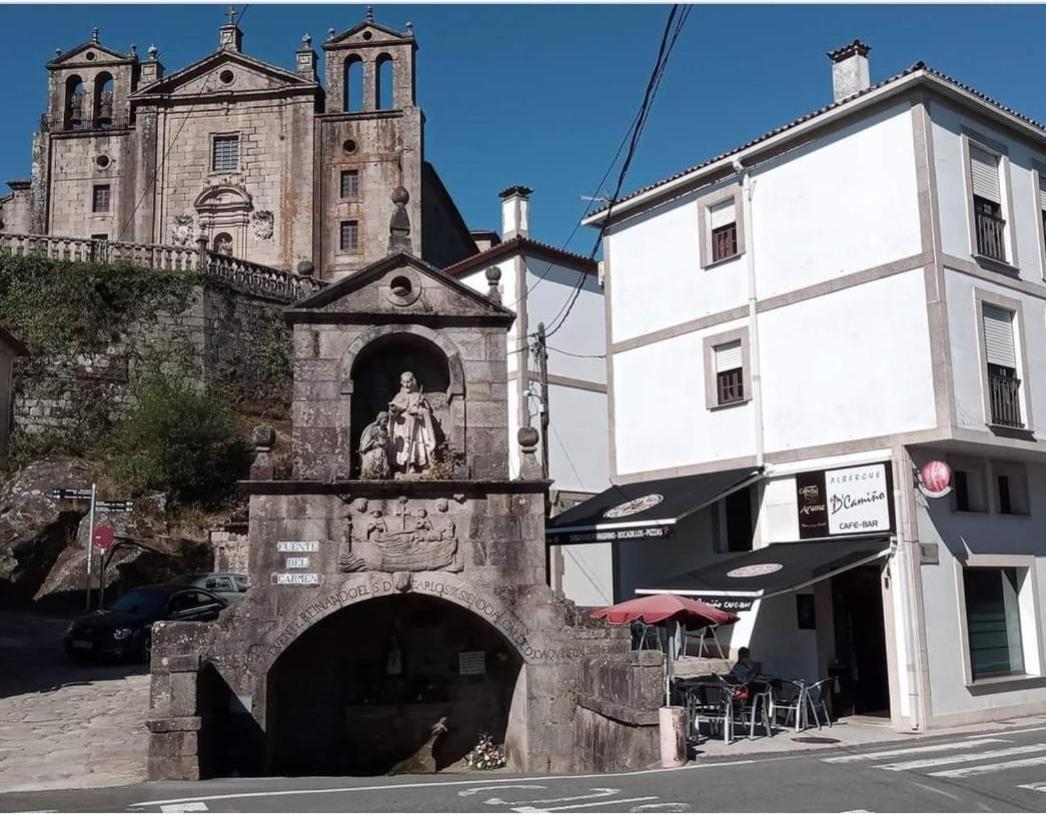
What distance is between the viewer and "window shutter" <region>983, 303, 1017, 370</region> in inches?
697

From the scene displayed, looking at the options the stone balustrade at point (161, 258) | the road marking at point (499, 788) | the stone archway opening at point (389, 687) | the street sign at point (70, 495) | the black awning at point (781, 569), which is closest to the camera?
the road marking at point (499, 788)

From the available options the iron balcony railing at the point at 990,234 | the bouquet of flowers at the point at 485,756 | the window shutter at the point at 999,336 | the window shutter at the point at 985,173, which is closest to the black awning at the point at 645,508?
the bouquet of flowers at the point at 485,756

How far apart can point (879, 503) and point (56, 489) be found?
20.6 meters

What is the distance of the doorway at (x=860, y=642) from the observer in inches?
695

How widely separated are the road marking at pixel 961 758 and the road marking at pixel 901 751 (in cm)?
51

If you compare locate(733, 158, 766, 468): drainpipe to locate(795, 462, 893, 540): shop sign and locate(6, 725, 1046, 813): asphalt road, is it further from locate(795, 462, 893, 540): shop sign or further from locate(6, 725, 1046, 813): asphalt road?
A: locate(6, 725, 1046, 813): asphalt road

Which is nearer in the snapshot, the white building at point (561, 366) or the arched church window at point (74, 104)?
the white building at point (561, 366)

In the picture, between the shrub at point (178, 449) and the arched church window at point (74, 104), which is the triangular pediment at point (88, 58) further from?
the shrub at point (178, 449)

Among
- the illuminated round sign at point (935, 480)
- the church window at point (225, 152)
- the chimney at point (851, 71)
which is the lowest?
the illuminated round sign at point (935, 480)

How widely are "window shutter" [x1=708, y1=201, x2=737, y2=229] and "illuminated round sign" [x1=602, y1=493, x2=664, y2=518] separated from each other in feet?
17.6

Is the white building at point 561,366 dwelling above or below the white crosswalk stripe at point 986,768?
above

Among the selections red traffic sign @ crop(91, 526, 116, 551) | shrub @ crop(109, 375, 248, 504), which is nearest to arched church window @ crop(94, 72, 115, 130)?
shrub @ crop(109, 375, 248, 504)

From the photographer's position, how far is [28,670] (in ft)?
60.9

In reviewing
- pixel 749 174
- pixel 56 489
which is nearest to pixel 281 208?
pixel 56 489
